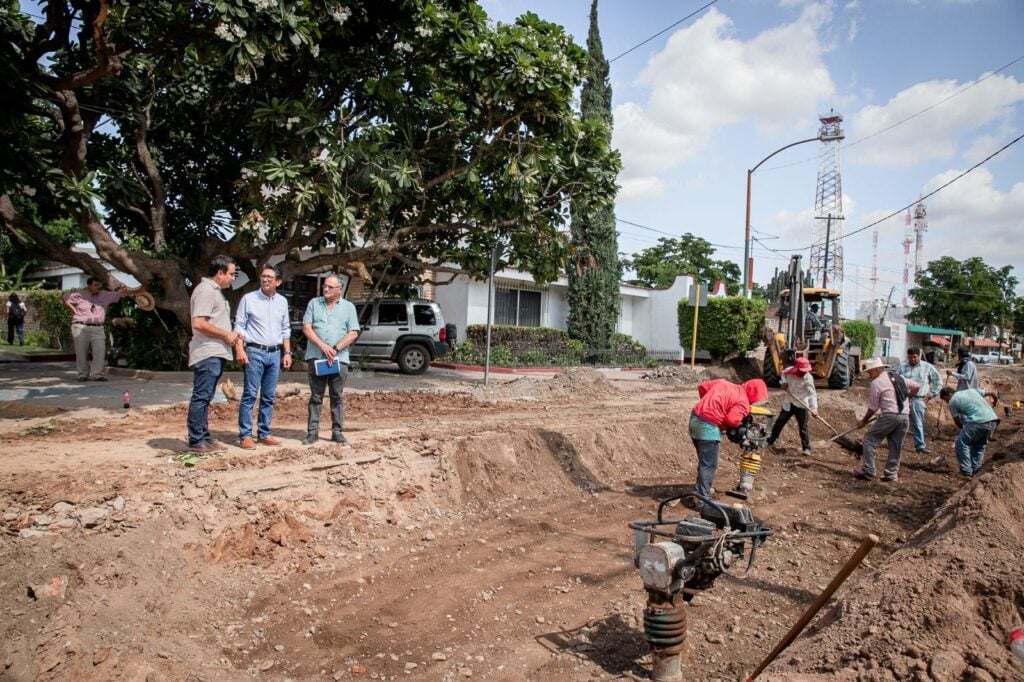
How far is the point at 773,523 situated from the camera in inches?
251

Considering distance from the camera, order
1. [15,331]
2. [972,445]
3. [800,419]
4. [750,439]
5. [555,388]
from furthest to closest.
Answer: [15,331]
[555,388]
[800,419]
[972,445]
[750,439]

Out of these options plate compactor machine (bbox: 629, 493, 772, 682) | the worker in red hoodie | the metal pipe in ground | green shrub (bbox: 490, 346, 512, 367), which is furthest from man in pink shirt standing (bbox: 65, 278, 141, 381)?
the metal pipe in ground

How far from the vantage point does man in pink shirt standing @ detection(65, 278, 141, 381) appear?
10711 mm

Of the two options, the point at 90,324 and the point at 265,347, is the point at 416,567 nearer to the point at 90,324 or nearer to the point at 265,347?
the point at 265,347

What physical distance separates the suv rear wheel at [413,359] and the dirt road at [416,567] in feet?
25.9

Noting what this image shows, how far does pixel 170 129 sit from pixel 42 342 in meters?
13.9

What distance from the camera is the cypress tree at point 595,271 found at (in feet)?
76.8

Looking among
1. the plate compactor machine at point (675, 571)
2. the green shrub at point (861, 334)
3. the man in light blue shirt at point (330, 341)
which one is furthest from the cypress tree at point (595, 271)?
the plate compactor machine at point (675, 571)

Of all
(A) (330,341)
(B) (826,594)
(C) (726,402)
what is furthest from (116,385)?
(B) (826,594)

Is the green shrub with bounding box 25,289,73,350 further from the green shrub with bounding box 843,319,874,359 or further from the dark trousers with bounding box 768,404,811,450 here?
the green shrub with bounding box 843,319,874,359

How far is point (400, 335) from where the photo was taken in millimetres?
15695

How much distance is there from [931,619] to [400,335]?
1338 cm

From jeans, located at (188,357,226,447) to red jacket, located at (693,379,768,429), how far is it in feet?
14.4

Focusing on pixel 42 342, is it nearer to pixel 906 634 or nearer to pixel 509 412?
pixel 509 412
